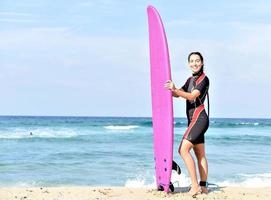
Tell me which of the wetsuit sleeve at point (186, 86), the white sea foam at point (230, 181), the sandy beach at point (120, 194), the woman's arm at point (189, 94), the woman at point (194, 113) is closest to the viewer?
the woman's arm at point (189, 94)

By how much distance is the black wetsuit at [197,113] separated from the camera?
5.36m

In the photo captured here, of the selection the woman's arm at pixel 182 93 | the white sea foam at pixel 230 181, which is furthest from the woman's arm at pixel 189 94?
the white sea foam at pixel 230 181

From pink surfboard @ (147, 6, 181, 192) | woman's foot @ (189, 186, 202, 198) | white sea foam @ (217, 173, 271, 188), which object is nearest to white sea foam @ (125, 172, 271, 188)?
white sea foam @ (217, 173, 271, 188)

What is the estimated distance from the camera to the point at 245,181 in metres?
9.01

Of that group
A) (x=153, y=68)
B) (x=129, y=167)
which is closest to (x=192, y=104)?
(x=153, y=68)

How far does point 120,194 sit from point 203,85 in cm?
156

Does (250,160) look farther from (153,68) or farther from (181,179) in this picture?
(153,68)

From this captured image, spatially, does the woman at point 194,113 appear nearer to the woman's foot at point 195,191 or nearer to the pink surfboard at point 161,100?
the woman's foot at point 195,191

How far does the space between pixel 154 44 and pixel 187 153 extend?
51.3 inches

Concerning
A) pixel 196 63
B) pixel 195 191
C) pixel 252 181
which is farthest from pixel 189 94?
pixel 252 181

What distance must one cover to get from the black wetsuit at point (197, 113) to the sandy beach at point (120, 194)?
24.8 inches

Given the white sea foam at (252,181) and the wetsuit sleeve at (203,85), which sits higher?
the wetsuit sleeve at (203,85)

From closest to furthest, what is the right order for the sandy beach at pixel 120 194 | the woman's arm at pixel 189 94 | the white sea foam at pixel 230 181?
the woman's arm at pixel 189 94 < the sandy beach at pixel 120 194 < the white sea foam at pixel 230 181

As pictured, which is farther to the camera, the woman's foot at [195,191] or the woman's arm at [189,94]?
the woman's foot at [195,191]
